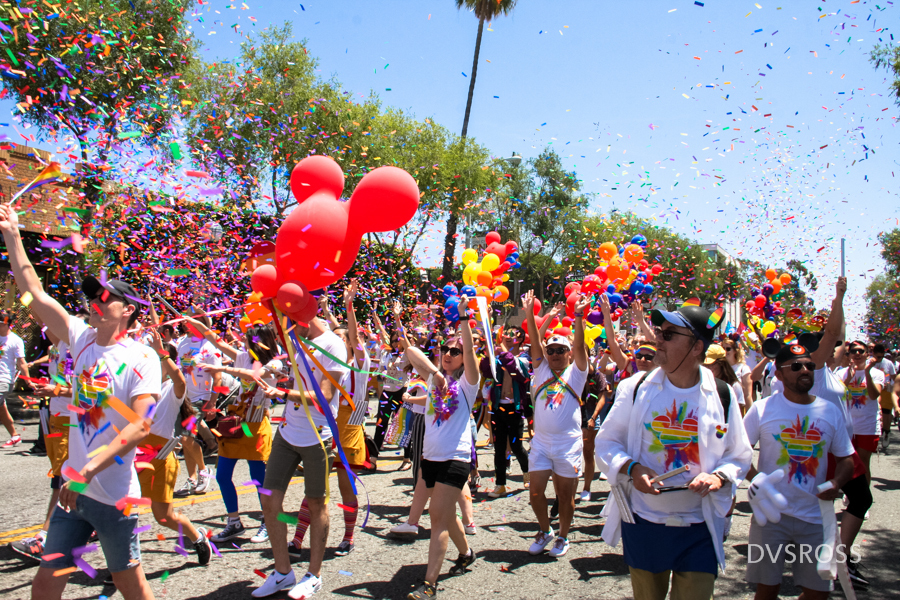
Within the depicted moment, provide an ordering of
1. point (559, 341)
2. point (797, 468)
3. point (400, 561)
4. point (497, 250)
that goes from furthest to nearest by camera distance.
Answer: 1. point (497, 250)
2. point (559, 341)
3. point (400, 561)
4. point (797, 468)

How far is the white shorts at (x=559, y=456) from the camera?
203 inches

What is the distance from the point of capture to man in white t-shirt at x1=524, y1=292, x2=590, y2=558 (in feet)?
17.0

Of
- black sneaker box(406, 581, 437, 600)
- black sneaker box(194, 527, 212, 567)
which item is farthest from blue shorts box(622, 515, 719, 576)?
black sneaker box(194, 527, 212, 567)

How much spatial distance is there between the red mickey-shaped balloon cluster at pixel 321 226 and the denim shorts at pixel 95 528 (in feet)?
4.52

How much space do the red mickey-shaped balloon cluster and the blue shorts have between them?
2019mm

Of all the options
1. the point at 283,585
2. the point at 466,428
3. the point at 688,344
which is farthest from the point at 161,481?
the point at 688,344

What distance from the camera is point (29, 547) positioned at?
189 inches

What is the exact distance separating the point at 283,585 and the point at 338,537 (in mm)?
1450

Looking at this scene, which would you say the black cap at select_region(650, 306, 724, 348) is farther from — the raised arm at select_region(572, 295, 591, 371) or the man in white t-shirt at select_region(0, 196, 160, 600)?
the man in white t-shirt at select_region(0, 196, 160, 600)

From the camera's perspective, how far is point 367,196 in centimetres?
312

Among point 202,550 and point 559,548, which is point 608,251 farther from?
point 202,550

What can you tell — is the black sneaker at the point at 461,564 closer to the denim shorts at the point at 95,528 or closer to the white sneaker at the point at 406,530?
the white sneaker at the point at 406,530

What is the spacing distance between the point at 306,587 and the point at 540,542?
217cm

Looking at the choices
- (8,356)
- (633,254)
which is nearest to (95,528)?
(633,254)
